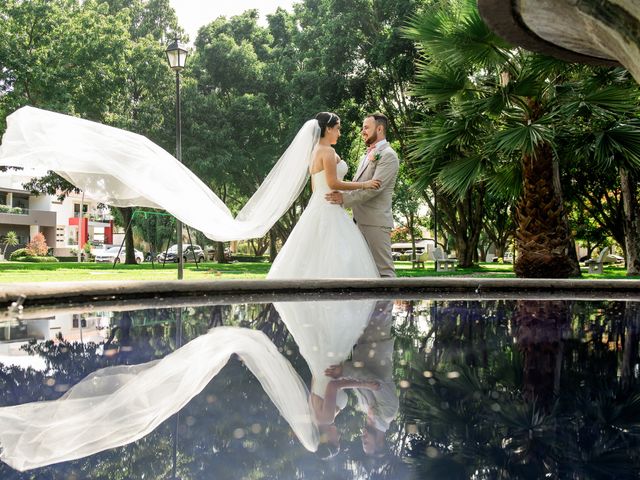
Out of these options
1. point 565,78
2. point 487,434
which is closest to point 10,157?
point 487,434

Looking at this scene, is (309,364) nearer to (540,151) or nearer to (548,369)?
(548,369)

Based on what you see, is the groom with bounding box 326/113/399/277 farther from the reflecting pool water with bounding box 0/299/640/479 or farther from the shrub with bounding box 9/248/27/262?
the shrub with bounding box 9/248/27/262

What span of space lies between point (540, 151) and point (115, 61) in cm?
2214

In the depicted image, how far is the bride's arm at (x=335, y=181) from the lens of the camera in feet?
25.5

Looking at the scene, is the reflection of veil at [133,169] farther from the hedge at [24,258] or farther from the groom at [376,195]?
the hedge at [24,258]

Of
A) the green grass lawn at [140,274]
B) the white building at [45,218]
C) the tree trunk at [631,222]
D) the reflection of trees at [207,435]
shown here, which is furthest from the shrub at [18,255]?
the reflection of trees at [207,435]

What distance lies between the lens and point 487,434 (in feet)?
6.44

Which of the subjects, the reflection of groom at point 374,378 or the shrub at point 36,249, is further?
the shrub at point 36,249

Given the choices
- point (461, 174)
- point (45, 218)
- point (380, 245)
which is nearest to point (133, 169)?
point (380, 245)

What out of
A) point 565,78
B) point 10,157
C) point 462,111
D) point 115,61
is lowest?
point 10,157

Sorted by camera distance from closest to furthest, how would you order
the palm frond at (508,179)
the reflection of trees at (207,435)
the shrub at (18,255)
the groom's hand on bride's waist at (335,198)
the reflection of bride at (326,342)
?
the reflection of trees at (207,435)
the reflection of bride at (326,342)
the groom's hand on bride's waist at (335,198)
the palm frond at (508,179)
the shrub at (18,255)

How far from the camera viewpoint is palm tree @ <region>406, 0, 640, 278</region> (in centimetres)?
1095

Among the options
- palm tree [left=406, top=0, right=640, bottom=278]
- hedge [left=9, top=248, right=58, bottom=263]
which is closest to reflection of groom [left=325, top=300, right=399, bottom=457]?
palm tree [left=406, top=0, right=640, bottom=278]

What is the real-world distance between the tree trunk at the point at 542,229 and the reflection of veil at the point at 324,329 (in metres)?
7.11
